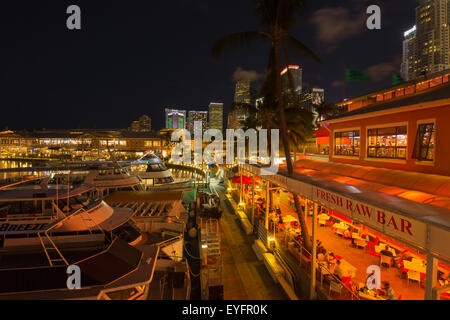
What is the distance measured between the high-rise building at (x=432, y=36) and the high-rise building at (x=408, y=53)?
2855mm

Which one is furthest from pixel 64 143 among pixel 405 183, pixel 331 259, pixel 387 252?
pixel 405 183

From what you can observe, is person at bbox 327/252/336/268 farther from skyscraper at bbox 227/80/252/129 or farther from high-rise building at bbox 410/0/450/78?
high-rise building at bbox 410/0/450/78

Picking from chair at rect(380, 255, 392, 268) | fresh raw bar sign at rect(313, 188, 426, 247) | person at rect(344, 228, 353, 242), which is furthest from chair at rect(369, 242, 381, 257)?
fresh raw bar sign at rect(313, 188, 426, 247)

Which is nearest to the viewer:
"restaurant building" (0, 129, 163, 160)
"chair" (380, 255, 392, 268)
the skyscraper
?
"chair" (380, 255, 392, 268)

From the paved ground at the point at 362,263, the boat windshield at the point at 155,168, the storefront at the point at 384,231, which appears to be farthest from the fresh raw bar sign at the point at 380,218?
the boat windshield at the point at 155,168

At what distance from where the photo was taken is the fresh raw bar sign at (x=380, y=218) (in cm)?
408

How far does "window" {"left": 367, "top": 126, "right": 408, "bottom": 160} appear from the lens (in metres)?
10.6

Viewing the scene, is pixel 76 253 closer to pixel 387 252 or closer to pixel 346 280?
pixel 346 280

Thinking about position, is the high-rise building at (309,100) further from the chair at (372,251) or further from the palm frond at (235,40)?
the chair at (372,251)

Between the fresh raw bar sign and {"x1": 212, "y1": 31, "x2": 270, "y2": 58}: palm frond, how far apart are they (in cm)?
706

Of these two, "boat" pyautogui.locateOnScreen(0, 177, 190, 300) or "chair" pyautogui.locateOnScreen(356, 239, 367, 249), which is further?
"chair" pyautogui.locateOnScreen(356, 239, 367, 249)

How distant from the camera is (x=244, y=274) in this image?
9516 mm

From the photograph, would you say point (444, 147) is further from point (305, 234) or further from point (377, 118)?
point (305, 234)

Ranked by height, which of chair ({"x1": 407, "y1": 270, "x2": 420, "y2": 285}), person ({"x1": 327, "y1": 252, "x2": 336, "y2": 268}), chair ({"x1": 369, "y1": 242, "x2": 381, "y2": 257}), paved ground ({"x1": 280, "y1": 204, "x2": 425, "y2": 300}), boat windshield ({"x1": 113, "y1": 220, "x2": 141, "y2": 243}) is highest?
boat windshield ({"x1": 113, "y1": 220, "x2": 141, "y2": 243})
